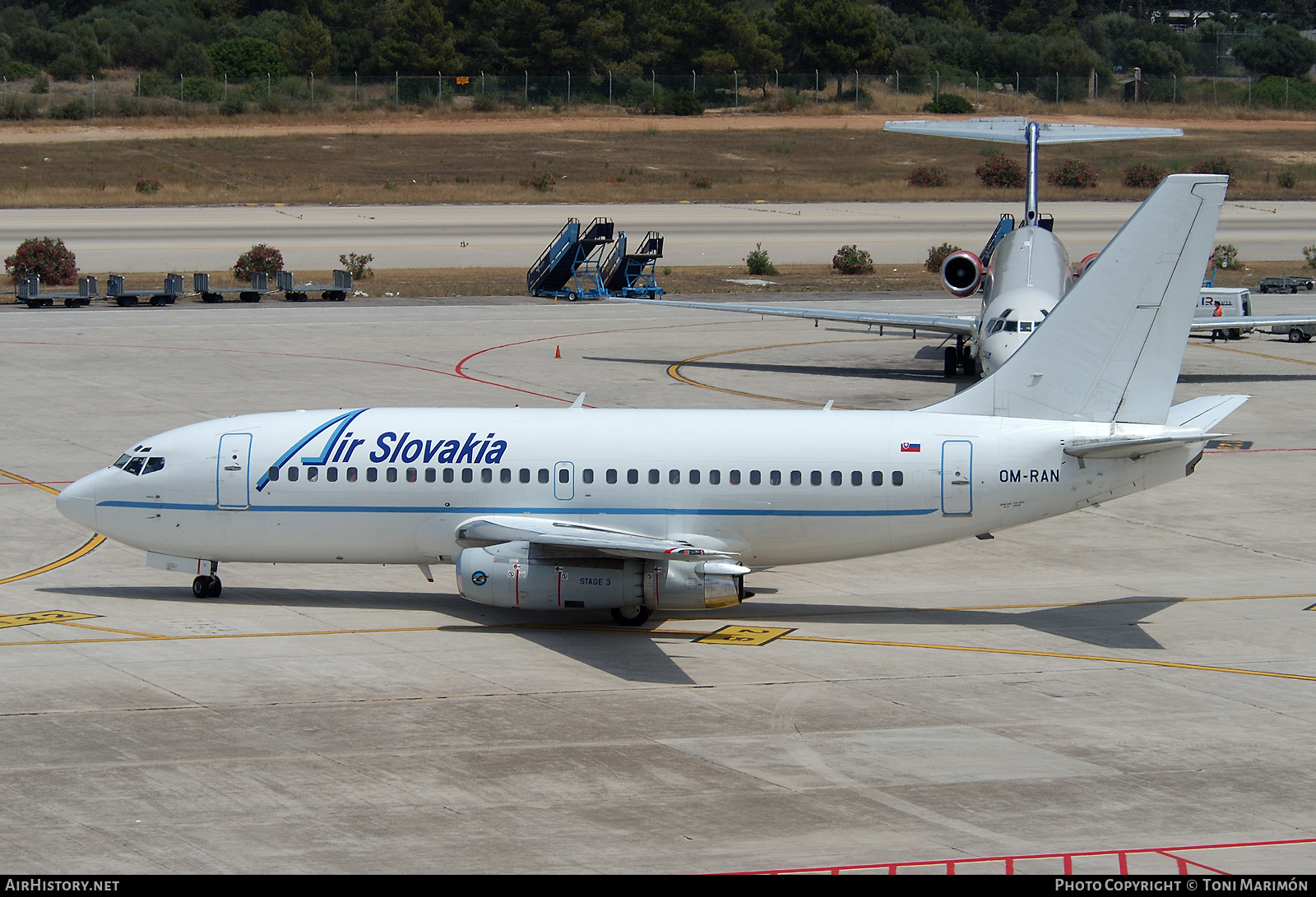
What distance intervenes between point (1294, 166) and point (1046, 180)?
2835cm

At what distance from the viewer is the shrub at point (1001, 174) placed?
420ft

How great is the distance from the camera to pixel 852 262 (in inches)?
3469

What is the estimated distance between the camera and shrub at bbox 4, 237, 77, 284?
76.6 meters

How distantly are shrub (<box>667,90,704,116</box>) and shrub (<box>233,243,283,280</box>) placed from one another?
80.1 metres

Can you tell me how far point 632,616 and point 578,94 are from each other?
132270 millimetres

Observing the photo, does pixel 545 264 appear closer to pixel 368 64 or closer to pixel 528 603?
pixel 528 603

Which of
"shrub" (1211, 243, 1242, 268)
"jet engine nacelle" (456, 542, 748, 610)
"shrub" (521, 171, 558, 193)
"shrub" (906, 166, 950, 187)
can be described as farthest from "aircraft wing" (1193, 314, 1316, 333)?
"shrub" (906, 166, 950, 187)

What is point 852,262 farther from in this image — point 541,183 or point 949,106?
point 949,106

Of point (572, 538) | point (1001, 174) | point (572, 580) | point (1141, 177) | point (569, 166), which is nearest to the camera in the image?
point (572, 538)

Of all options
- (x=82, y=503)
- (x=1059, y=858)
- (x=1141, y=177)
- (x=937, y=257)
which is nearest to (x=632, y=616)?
(x=82, y=503)

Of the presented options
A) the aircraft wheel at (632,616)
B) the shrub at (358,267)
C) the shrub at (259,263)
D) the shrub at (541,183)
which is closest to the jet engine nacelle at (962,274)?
the aircraft wheel at (632,616)

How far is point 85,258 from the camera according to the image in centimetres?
8594

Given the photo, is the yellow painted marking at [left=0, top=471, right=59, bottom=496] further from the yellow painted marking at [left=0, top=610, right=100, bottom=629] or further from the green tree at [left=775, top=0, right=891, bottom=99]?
the green tree at [left=775, top=0, right=891, bottom=99]

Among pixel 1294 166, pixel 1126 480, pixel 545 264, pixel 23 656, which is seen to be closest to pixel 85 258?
pixel 545 264
